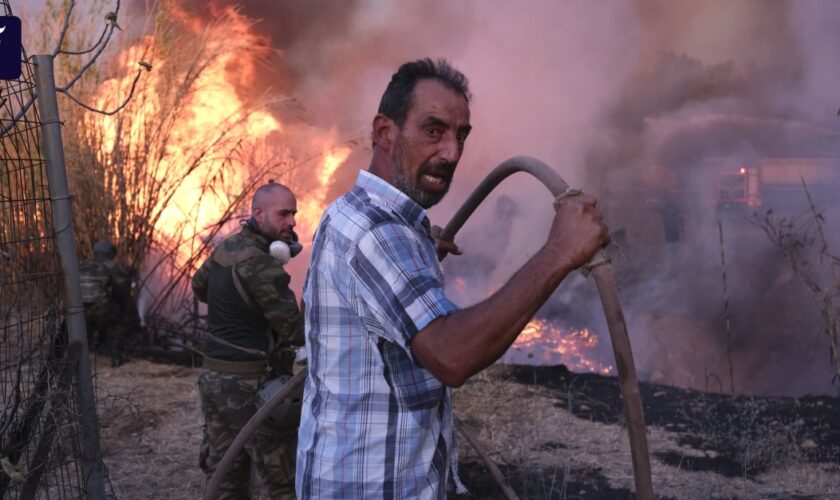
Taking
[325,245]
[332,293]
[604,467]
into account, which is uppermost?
[325,245]

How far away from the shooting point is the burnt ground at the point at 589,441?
17.1 feet

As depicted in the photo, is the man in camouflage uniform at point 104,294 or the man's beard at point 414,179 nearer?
the man's beard at point 414,179

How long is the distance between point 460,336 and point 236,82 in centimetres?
1138

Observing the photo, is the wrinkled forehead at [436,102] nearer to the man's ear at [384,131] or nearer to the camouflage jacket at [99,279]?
the man's ear at [384,131]

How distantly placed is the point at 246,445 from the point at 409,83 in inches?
107

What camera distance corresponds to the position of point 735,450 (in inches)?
233

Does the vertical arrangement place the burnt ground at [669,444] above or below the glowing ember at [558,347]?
below

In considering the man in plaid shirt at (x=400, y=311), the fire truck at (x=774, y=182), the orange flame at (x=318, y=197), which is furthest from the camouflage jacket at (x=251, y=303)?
the fire truck at (x=774, y=182)

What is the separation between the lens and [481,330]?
1541 millimetres

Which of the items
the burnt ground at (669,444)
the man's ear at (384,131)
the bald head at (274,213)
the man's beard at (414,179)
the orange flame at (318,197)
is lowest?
the burnt ground at (669,444)

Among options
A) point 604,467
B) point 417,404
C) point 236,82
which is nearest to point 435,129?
point 417,404

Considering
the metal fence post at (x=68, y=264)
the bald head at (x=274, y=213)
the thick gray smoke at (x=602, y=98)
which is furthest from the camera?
the thick gray smoke at (x=602, y=98)

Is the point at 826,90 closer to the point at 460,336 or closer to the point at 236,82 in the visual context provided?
the point at 236,82

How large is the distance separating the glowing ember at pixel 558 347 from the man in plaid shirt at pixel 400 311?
369 inches
